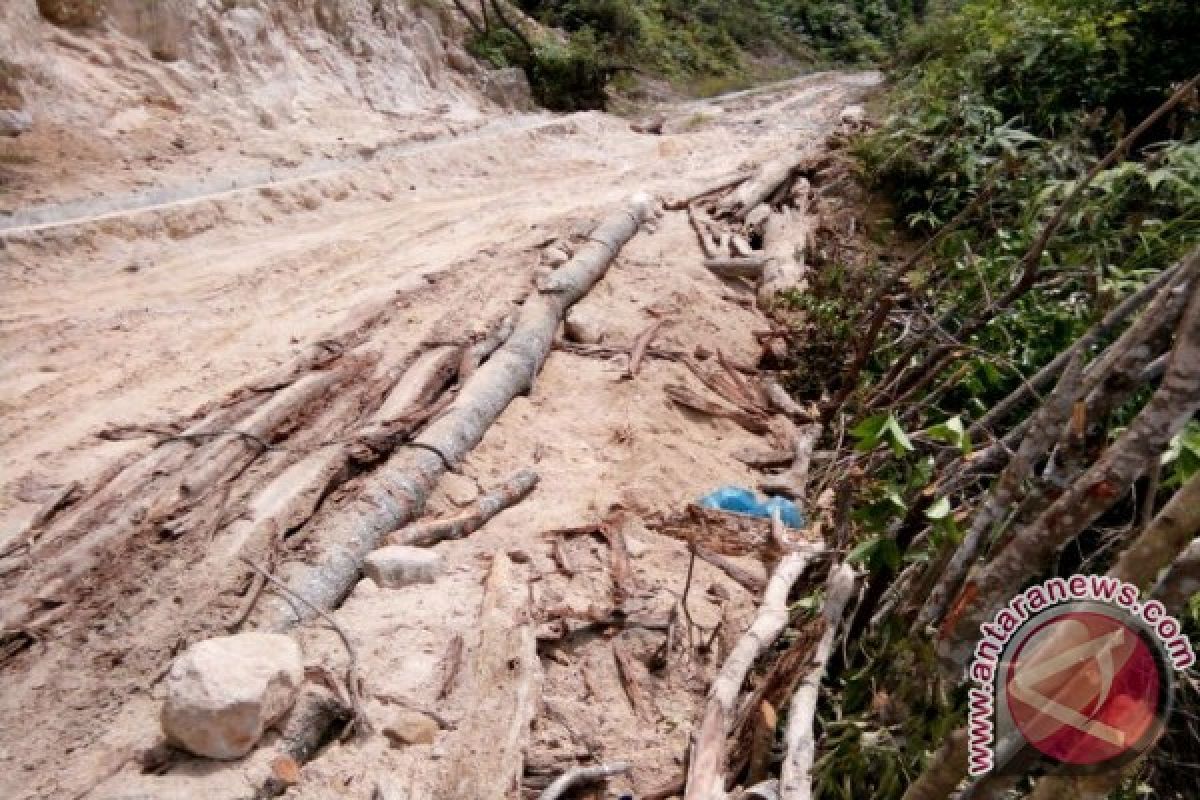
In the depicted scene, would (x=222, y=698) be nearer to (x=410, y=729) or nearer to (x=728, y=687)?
(x=410, y=729)

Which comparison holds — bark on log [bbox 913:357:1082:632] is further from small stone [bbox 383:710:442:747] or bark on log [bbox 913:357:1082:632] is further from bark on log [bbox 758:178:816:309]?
bark on log [bbox 758:178:816:309]

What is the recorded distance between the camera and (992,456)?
2869 mm

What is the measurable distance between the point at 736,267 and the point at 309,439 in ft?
14.4

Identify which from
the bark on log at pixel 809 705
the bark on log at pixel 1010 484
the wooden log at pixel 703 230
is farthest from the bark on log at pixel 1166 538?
the wooden log at pixel 703 230

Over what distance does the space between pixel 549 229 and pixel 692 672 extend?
15.6 ft

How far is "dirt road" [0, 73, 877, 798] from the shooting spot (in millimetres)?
2850

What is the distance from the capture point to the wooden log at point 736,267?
296 inches

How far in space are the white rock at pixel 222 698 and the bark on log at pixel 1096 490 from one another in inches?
76.3

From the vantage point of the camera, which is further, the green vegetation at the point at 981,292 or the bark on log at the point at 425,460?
the bark on log at the point at 425,460

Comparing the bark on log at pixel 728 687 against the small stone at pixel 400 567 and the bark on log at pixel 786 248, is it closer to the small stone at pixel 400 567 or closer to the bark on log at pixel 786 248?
the small stone at pixel 400 567

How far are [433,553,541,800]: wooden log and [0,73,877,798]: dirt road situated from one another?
2.2 inches

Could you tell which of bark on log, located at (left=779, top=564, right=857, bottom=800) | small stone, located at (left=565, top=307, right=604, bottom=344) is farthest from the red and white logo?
small stone, located at (left=565, top=307, right=604, bottom=344)

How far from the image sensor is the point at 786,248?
7.97 m

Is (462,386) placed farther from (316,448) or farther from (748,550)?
(748,550)
